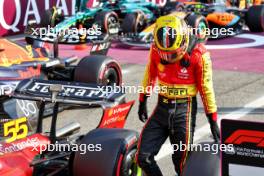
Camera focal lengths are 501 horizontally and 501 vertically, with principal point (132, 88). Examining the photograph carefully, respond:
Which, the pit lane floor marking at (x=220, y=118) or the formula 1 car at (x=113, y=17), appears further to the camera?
the formula 1 car at (x=113, y=17)

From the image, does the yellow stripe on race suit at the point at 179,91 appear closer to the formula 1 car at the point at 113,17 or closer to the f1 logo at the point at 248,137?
the f1 logo at the point at 248,137

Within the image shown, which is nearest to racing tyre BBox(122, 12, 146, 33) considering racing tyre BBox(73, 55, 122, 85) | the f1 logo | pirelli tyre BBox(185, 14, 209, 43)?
pirelli tyre BBox(185, 14, 209, 43)

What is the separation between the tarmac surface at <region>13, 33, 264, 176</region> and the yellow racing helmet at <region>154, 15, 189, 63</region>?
5.32 feet

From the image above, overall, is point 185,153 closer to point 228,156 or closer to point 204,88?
point 204,88

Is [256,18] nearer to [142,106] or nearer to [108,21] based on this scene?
[108,21]

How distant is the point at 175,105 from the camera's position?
4078 mm

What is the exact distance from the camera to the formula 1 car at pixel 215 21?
12.1 m

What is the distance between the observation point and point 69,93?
4266 mm

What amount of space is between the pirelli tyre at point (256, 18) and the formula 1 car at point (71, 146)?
1027 centimetres

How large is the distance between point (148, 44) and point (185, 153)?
8139 millimetres

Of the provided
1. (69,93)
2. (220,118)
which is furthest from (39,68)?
(69,93)

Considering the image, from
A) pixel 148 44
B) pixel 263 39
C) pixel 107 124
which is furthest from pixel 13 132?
pixel 263 39

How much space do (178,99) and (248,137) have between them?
1.43 meters

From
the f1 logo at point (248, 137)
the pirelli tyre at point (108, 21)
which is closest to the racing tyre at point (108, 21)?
the pirelli tyre at point (108, 21)
